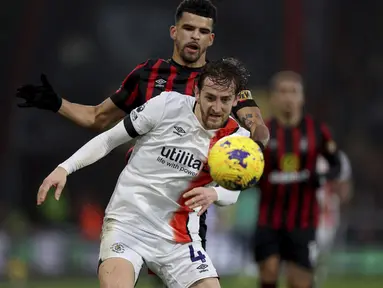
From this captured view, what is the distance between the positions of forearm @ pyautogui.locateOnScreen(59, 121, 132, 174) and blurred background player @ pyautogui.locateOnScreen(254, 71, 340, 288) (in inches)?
132

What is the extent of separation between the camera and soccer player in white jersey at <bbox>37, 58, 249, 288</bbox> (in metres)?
6.71

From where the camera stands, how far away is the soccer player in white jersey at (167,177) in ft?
22.0

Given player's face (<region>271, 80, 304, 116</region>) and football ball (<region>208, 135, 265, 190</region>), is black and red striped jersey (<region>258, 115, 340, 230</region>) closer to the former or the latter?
player's face (<region>271, 80, 304, 116</region>)

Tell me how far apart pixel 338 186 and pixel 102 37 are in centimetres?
1067

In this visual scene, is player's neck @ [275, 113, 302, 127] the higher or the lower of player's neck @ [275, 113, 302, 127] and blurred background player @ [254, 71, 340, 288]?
the higher

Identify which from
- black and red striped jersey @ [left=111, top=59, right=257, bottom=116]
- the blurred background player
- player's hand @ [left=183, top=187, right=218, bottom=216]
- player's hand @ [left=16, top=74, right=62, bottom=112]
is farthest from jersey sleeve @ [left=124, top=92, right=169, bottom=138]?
the blurred background player

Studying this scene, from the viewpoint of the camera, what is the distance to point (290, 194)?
10.0 metres

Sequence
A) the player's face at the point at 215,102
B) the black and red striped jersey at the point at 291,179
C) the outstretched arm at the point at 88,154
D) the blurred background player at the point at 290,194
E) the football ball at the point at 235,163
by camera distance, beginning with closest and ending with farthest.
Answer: the football ball at the point at 235,163, the outstretched arm at the point at 88,154, the player's face at the point at 215,102, the blurred background player at the point at 290,194, the black and red striped jersey at the point at 291,179

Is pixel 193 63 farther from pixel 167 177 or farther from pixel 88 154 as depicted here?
pixel 88 154

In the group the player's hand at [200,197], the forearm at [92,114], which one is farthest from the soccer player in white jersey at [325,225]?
the player's hand at [200,197]

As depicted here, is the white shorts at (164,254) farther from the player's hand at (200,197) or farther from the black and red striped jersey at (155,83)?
the black and red striped jersey at (155,83)

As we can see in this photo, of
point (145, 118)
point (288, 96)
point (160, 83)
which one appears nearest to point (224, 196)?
point (145, 118)

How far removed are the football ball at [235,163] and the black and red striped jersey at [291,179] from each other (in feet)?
12.1

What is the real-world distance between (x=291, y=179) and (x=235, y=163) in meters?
3.91
